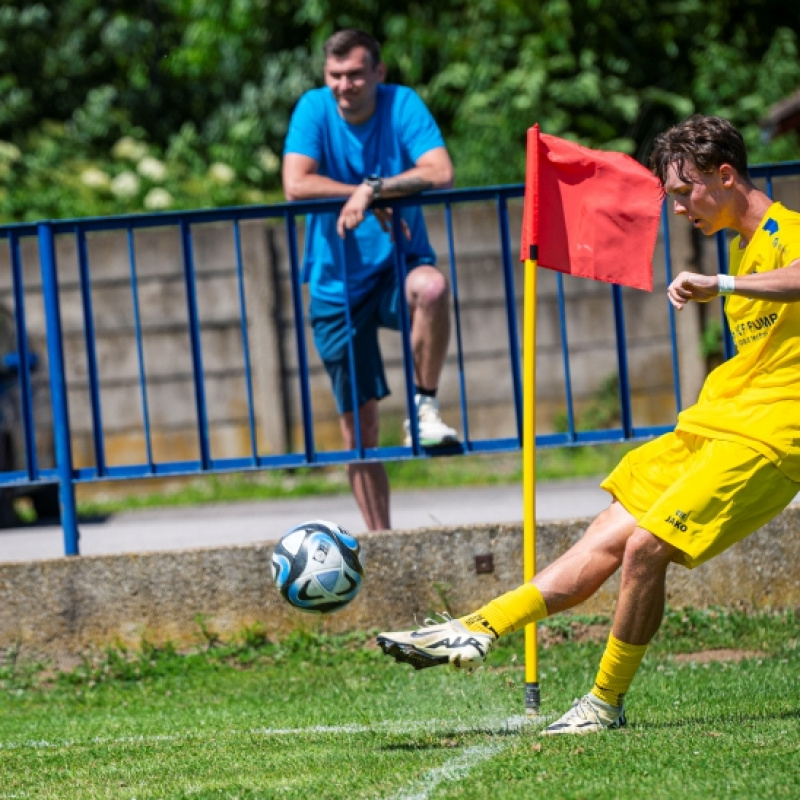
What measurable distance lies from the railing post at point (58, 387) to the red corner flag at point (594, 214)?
2437mm

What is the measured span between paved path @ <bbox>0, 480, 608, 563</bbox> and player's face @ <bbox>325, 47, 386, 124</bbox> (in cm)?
214

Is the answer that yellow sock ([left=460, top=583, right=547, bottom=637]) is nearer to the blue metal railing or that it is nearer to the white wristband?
the white wristband

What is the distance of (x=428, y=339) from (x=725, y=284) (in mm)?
2609

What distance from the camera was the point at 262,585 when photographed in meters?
6.84

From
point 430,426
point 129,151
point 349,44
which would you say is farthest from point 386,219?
point 129,151

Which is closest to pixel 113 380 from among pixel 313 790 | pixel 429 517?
pixel 429 517

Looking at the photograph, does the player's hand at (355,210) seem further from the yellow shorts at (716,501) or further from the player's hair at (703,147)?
the yellow shorts at (716,501)

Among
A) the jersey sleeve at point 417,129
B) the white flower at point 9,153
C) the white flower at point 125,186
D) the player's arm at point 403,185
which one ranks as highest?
the white flower at point 9,153

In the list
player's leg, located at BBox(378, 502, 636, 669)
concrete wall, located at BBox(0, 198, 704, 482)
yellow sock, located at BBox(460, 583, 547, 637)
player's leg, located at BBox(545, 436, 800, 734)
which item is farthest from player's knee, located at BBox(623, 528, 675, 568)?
concrete wall, located at BBox(0, 198, 704, 482)

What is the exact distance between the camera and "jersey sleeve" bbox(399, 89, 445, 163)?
720 centimetres

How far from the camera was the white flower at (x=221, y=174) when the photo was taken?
52.1 feet

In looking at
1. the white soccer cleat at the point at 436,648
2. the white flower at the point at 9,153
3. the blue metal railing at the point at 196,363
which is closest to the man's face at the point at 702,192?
the white soccer cleat at the point at 436,648

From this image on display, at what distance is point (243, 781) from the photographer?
4535 mm

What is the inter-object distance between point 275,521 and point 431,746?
5.08 meters
